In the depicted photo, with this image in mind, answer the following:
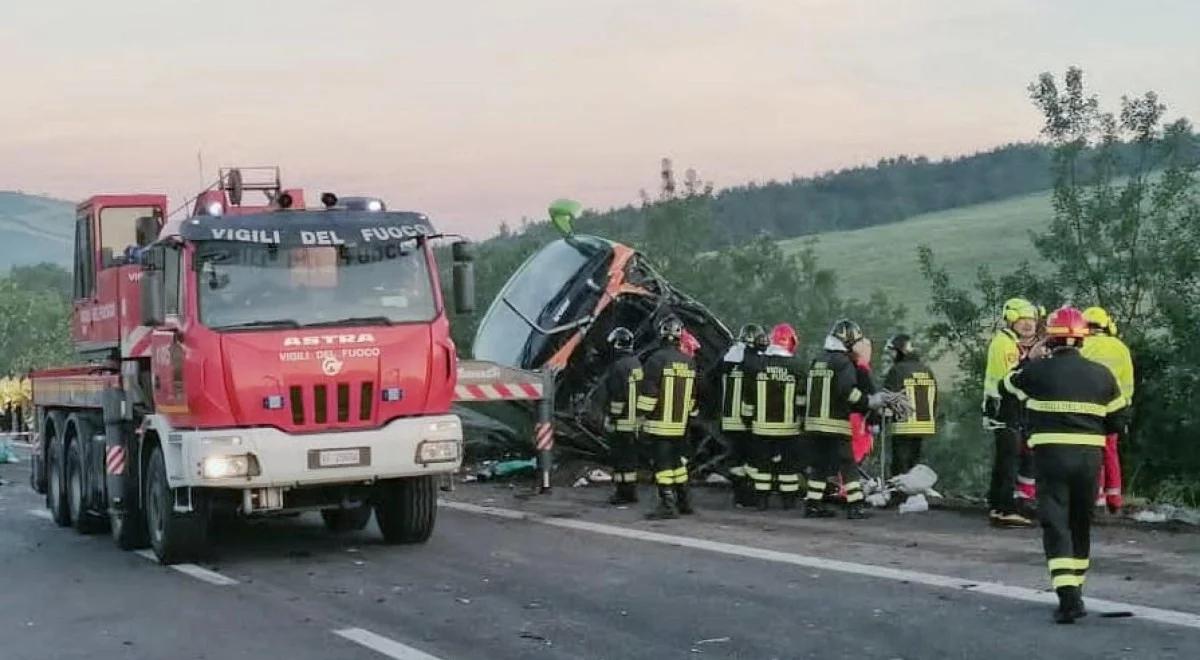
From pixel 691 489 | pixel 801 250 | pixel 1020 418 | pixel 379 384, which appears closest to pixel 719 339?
pixel 691 489

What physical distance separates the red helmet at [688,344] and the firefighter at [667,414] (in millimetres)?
365

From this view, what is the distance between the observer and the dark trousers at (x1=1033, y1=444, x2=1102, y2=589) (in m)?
8.28

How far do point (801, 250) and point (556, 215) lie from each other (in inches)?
1013

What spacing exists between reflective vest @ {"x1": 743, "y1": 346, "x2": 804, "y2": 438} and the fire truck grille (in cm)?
455

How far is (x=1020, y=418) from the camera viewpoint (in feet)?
40.1

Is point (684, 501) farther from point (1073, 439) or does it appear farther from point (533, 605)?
point (1073, 439)

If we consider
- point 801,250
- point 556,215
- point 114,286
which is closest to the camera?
point 114,286

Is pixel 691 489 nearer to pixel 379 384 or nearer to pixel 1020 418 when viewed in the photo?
pixel 1020 418

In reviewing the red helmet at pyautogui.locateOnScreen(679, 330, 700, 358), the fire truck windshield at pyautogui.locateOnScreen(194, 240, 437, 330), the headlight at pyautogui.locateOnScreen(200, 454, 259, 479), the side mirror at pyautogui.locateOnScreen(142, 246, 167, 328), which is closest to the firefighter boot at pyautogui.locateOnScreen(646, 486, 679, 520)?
the red helmet at pyautogui.locateOnScreen(679, 330, 700, 358)

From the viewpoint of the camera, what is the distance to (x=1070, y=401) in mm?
8391

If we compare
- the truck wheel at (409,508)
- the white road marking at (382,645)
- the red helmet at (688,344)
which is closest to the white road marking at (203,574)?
the truck wheel at (409,508)

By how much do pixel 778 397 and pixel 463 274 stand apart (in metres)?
3.84

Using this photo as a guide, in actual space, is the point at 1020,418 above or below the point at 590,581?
above

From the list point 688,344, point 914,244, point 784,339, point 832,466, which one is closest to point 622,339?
point 688,344
